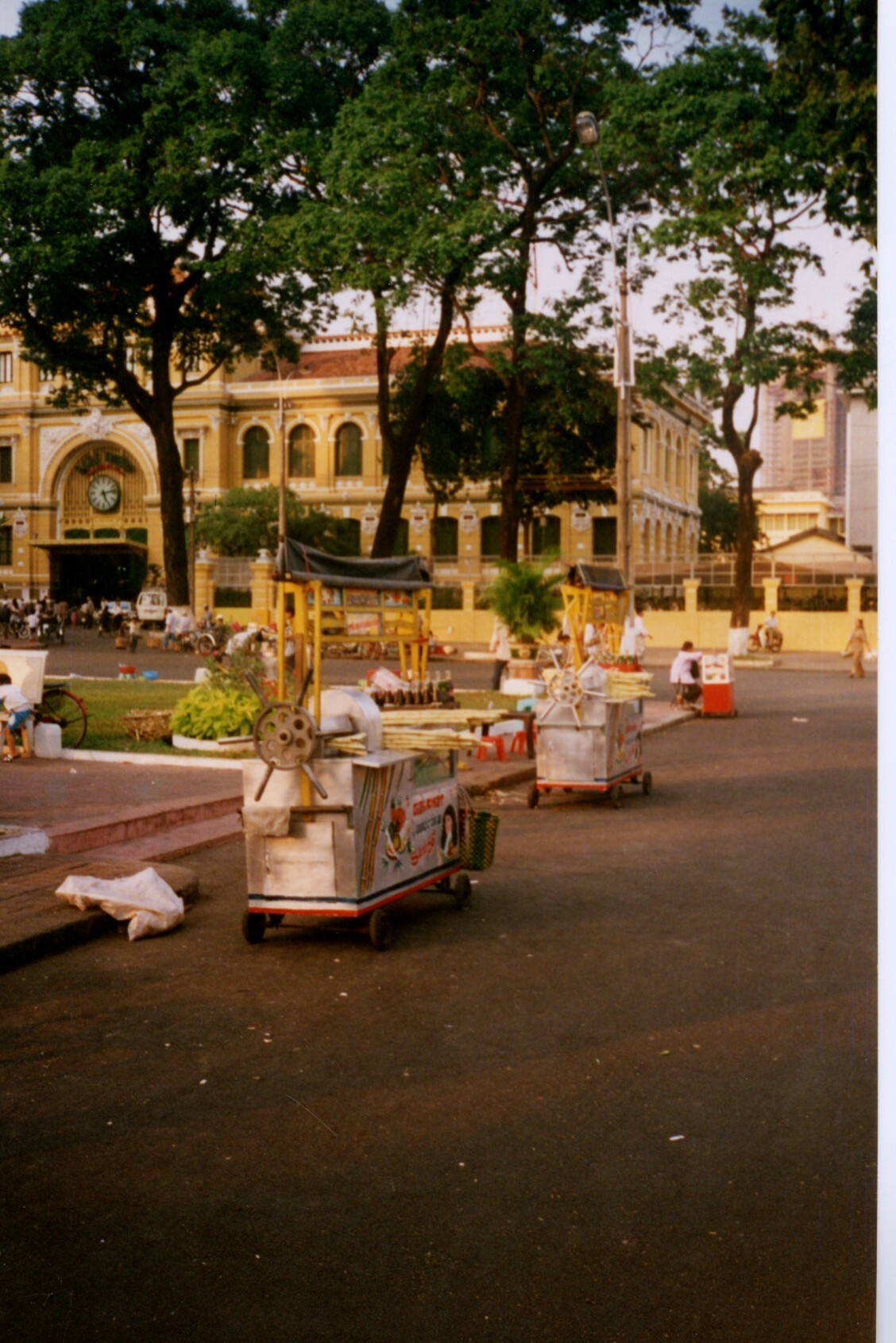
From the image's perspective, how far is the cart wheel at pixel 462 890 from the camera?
7910mm

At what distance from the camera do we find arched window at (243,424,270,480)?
56.4 meters

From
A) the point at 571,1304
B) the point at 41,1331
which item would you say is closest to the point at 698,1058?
the point at 571,1304

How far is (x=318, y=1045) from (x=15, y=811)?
231 inches

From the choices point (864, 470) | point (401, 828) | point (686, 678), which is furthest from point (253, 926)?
point (686, 678)

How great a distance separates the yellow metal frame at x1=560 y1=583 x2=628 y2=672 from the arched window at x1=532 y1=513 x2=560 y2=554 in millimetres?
39042

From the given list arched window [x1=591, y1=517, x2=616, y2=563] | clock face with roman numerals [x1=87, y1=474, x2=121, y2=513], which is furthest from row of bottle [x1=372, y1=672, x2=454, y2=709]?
arched window [x1=591, y1=517, x2=616, y2=563]

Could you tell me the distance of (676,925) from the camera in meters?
7.30

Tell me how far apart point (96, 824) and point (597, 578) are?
624cm

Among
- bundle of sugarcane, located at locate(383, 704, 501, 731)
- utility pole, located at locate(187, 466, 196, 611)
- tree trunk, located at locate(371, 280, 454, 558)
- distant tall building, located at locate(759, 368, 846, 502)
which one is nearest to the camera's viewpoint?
bundle of sugarcane, located at locate(383, 704, 501, 731)

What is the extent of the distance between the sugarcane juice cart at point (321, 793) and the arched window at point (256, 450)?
5033 centimetres

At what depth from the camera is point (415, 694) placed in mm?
8508

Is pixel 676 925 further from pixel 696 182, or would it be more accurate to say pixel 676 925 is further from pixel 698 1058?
pixel 696 182

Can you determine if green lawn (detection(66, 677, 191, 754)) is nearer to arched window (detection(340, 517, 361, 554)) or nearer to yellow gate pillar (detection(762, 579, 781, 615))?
yellow gate pillar (detection(762, 579, 781, 615))

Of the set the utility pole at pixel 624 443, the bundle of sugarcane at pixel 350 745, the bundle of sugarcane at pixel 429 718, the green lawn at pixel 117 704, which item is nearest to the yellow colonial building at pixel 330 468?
the green lawn at pixel 117 704
